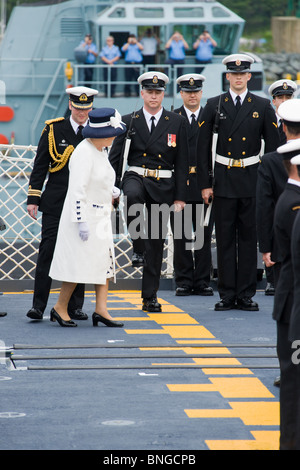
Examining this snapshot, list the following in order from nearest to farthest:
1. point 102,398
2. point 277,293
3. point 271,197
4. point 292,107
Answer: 1. point 277,293
2. point 292,107
3. point 102,398
4. point 271,197

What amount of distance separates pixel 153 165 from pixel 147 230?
18.1 inches

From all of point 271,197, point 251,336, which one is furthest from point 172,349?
point 271,197

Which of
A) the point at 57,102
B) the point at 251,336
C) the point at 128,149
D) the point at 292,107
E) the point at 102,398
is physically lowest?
the point at 57,102

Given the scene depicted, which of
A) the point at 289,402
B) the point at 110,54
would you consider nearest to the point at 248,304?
the point at 289,402

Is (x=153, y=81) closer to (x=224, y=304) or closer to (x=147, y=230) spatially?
(x=147, y=230)

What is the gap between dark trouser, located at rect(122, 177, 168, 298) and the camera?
23.0 feet

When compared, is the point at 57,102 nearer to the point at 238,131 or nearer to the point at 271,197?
the point at 238,131

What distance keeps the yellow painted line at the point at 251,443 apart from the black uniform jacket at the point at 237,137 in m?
3.31

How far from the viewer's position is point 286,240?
3.88 meters

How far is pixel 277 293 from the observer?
13.1 feet

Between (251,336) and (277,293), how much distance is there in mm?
2327

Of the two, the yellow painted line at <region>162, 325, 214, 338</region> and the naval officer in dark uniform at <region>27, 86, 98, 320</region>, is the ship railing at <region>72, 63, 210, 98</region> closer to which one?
the naval officer in dark uniform at <region>27, 86, 98, 320</region>

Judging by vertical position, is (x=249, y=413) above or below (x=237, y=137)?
below

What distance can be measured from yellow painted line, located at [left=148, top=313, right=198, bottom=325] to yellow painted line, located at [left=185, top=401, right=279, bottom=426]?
214cm
